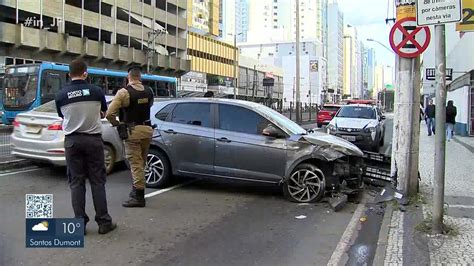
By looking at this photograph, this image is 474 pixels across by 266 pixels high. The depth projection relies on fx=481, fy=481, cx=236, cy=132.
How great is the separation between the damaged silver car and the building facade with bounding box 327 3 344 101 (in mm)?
145242

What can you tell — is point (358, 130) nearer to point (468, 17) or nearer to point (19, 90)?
point (468, 17)

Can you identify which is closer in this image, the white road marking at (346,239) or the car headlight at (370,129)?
the white road marking at (346,239)

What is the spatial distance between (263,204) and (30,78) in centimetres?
1682

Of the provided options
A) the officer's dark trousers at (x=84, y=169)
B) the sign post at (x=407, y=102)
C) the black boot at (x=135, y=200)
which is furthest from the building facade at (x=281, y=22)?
the officer's dark trousers at (x=84, y=169)

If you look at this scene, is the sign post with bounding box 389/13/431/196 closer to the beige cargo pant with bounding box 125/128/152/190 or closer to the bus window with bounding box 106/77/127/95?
the beige cargo pant with bounding box 125/128/152/190

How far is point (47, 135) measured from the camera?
898 cm

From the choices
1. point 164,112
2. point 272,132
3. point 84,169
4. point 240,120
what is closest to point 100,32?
point 164,112

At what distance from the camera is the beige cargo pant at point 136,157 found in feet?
22.5

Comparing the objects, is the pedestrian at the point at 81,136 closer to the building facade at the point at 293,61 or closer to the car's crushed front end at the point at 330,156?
the car's crushed front end at the point at 330,156

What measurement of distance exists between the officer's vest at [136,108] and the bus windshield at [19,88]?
1567 centimetres

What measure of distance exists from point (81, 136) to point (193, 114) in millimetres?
3244

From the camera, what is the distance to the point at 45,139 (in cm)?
898

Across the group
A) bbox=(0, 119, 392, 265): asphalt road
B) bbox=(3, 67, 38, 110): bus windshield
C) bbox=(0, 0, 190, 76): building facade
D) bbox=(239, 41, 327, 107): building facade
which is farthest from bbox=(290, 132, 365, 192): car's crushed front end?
bbox=(239, 41, 327, 107): building facade

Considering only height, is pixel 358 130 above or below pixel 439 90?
below
